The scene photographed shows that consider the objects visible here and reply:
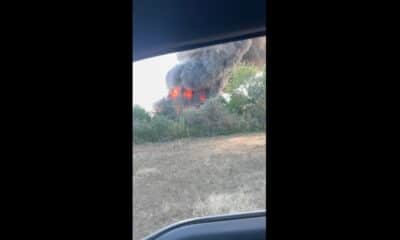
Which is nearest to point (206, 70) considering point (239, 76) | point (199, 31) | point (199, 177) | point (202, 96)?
point (202, 96)

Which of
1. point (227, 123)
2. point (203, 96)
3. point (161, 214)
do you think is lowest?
point (161, 214)

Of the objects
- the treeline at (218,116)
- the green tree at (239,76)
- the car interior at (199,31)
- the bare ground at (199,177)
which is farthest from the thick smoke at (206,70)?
the car interior at (199,31)

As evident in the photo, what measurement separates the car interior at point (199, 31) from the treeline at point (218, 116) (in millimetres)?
1986

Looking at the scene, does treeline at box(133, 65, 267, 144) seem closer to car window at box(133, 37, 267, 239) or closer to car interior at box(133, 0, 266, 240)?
car window at box(133, 37, 267, 239)

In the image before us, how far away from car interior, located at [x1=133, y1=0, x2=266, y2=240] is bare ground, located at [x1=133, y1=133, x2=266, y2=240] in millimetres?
1444

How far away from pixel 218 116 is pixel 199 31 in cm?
299

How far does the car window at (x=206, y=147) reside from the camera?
4258 mm

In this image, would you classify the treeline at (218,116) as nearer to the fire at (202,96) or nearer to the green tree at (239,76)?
the green tree at (239,76)

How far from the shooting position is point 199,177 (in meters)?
4.81

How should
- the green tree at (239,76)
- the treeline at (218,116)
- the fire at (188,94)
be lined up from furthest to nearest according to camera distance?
the fire at (188,94)
the green tree at (239,76)
the treeline at (218,116)
